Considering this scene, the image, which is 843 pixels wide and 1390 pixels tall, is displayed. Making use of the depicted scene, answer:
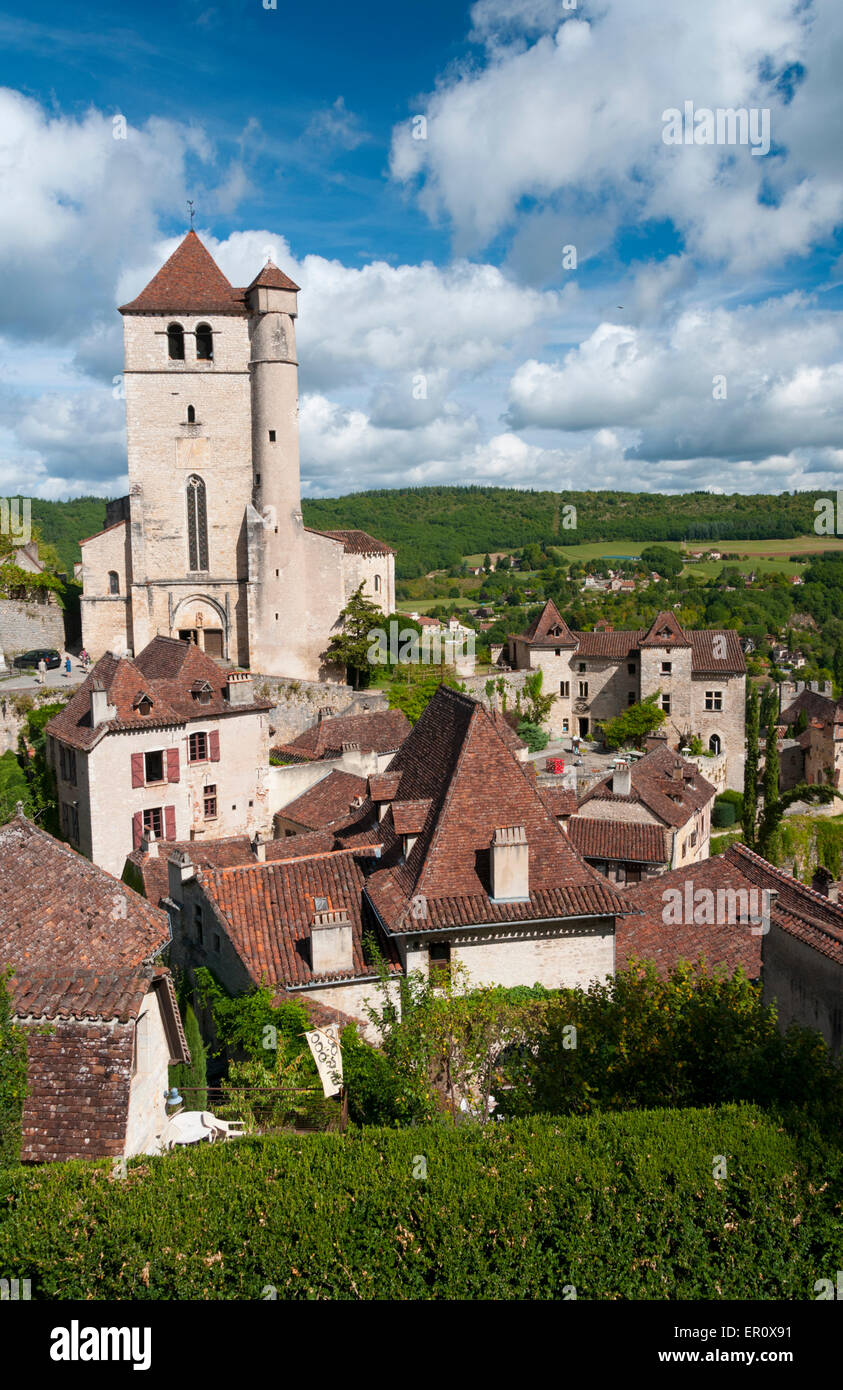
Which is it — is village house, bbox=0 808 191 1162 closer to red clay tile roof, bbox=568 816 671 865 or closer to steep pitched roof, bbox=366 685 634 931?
steep pitched roof, bbox=366 685 634 931

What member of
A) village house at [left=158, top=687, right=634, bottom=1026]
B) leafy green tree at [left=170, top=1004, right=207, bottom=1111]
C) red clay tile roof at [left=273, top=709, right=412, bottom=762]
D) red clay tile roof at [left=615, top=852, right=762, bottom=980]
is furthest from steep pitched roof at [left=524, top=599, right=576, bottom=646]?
leafy green tree at [left=170, top=1004, right=207, bottom=1111]

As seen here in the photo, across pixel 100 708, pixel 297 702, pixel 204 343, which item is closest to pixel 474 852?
pixel 100 708

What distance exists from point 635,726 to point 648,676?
4.42m

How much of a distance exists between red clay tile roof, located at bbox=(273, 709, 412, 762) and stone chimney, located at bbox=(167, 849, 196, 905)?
17.0 m

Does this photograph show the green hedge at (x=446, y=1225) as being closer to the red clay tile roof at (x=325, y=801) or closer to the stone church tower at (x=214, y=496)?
the red clay tile roof at (x=325, y=801)

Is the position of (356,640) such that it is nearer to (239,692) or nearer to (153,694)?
(239,692)

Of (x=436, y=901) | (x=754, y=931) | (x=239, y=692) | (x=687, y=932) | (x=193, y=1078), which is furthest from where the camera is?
(x=239, y=692)

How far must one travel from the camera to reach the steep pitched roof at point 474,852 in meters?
18.4

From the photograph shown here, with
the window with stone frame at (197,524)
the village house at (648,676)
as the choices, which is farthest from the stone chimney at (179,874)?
the village house at (648,676)

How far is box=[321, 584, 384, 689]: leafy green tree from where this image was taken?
167 ft

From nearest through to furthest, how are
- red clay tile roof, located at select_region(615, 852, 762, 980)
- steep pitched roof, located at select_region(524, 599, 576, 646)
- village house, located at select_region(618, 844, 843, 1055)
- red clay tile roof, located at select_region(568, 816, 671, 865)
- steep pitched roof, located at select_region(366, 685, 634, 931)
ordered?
1. village house, located at select_region(618, 844, 843, 1055)
2. steep pitched roof, located at select_region(366, 685, 634, 931)
3. red clay tile roof, located at select_region(615, 852, 762, 980)
4. red clay tile roof, located at select_region(568, 816, 671, 865)
5. steep pitched roof, located at select_region(524, 599, 576, 646)

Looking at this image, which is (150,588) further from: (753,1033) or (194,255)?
(753,1033)

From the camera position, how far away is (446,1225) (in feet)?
34.3
